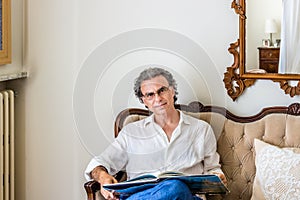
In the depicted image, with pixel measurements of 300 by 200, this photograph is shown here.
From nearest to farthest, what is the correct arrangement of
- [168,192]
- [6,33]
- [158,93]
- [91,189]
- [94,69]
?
1. [168,192]
2. [91,189]
3. [158,93]
4. [6,33]
5. [94,69]

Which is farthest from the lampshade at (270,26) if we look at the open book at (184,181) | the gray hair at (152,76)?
the open book at (184,181)

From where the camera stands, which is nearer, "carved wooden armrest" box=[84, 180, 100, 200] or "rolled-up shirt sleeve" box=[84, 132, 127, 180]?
"carved wooden armrest" box=[84, 180, 100, 200]

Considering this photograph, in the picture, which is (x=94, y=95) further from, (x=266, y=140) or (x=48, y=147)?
(x=266, y=140)

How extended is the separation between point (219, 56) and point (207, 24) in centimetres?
20

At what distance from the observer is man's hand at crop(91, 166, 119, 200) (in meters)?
2.71

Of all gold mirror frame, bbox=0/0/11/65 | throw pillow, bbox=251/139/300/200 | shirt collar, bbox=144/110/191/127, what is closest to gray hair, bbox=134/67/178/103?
shirt collar, bbox=144/110/191/127

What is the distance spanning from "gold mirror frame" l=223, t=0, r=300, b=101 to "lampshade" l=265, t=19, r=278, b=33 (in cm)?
13

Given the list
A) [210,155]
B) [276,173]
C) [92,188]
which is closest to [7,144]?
[92,188]

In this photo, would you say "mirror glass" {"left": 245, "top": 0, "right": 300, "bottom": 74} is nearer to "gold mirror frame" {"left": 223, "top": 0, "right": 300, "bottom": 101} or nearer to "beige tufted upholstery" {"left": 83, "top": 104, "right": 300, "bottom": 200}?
"gold mirror frame" {"left": 223, "top": 0, "right": 300, "bottom": 101}

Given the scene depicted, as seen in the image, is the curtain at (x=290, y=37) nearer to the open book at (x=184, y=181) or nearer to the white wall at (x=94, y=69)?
the white wall at (x=94, y=69)

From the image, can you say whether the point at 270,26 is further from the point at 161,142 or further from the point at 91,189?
the point at 91,189

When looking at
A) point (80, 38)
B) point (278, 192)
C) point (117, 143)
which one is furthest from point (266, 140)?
point (80, 38)

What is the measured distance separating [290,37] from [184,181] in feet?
3.54

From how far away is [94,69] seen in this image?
11.2 ft
